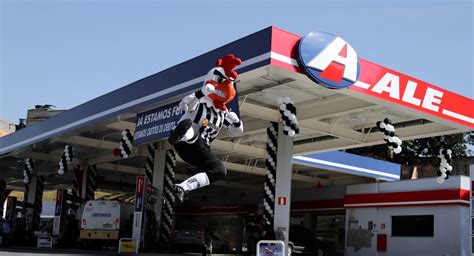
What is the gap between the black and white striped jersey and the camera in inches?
267

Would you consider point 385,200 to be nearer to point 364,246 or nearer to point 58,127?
point 364,246

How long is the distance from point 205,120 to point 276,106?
34.5 ft

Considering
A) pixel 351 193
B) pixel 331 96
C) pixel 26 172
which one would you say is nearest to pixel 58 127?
pixel 26 172

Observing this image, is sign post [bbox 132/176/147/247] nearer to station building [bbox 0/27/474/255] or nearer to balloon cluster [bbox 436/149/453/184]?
station building [bbox 0/27/474/255]

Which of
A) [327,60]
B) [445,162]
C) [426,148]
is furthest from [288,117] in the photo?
[426,148]

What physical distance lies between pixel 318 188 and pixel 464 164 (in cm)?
1085

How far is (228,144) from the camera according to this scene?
2206cm

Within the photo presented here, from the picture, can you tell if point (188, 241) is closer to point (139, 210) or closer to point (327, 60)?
point (139, 210)

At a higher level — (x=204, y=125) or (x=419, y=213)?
(x=204, y=125)

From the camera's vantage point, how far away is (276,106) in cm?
1727

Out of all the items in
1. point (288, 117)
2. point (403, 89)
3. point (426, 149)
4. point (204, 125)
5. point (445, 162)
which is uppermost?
point (426, 149)

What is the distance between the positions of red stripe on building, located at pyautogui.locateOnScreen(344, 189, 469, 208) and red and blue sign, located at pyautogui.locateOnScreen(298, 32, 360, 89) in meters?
11.8

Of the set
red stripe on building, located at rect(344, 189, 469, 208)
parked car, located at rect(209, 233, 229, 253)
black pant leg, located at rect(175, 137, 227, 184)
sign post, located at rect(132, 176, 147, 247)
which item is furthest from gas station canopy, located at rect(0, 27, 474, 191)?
parked car, located at rect(209, 233, 229, 253)

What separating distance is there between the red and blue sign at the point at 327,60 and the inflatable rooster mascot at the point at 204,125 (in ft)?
18.3
